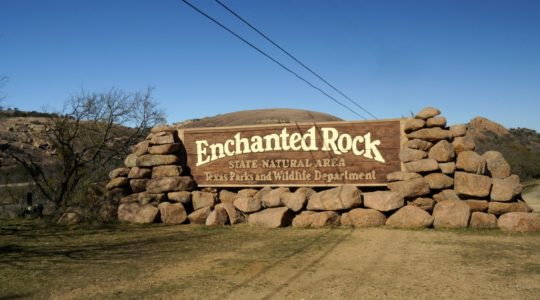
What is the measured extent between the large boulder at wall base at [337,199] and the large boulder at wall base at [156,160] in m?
4.30

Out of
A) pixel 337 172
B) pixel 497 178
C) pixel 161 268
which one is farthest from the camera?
pixel 337 172

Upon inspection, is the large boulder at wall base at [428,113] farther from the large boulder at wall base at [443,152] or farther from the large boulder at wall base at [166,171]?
the large boulder at wall base at [166,171]

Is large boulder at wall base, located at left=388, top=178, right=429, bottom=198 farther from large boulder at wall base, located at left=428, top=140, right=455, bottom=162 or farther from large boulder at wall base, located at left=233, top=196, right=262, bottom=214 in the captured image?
large boulder at wall base, located at left=233, top=196, right=262, bottom=214

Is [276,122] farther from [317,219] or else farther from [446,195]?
[446,195]

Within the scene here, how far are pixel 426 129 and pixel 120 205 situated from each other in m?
8.62

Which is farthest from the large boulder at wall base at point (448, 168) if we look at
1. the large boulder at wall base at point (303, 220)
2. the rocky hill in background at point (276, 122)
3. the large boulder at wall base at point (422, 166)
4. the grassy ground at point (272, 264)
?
the rocky hill in background at point (276, 122)

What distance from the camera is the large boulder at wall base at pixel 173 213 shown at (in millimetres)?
12879

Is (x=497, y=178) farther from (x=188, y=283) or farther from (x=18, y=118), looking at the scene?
(x=18, y=118)

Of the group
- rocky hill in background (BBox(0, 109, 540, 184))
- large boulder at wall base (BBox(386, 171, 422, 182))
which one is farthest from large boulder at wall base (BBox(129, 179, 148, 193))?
large boulder at wall base (BBox(386, 171, 422, 182))

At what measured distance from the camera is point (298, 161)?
503 inches

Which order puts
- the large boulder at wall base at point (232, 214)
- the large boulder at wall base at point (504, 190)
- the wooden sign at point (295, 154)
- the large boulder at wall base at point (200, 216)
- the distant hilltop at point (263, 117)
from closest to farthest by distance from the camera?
1. the large boulder at wall base at point (504, 190)
2. the wooden sign at point (295, 154)
3. the large boulder at wall base at point (232, 214)
4. the large boulder at wall base at point (200, 216)
5. the distant hilltop at point (263, 117)

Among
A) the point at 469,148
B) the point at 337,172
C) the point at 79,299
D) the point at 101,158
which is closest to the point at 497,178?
the point at 469,148

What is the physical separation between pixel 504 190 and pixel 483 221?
0.84 meters

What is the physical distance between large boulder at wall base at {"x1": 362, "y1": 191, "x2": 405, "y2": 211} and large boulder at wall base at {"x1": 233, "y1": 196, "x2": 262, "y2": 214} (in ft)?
9.44
